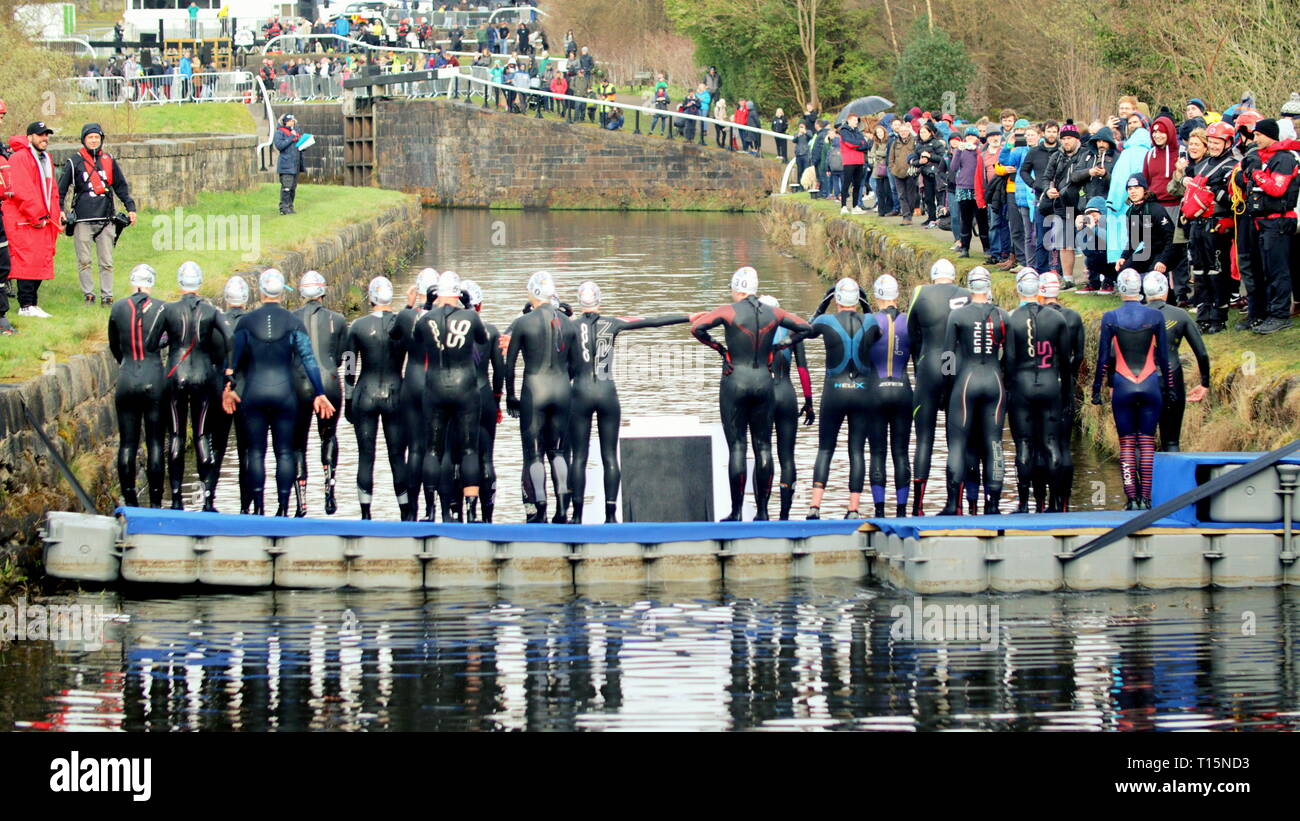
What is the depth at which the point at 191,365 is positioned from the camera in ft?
48.2

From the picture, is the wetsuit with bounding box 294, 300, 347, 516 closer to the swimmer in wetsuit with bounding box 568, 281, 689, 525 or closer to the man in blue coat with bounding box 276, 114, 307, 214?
the swimmer in wetsuit with bounding box 568, 281, 689, 525

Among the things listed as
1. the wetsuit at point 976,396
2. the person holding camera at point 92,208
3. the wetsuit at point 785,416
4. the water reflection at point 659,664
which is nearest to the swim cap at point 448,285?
the water reflection at point 659,664

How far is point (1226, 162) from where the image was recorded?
17.3 m

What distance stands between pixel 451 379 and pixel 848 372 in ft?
10.1

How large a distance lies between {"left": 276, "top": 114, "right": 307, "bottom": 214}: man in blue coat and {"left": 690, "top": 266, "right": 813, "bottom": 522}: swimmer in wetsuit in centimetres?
1904

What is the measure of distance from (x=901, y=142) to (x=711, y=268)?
306 inches

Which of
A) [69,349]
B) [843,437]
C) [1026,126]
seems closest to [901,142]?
[1026,126]

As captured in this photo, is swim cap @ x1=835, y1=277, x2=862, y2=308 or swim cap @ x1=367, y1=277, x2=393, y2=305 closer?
swim cap @ x1=835, y1=277, x2=862, y2=308

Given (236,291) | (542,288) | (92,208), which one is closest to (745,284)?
(542,288)

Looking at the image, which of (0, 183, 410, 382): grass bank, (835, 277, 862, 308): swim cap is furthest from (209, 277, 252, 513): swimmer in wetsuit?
(835, 277, 862, 308): swim cap

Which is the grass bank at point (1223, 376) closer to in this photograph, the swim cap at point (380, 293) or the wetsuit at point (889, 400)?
the wetsuit at point (889, 400)

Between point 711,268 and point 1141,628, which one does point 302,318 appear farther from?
point 711,268

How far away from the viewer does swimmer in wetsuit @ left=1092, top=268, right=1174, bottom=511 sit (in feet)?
48.0

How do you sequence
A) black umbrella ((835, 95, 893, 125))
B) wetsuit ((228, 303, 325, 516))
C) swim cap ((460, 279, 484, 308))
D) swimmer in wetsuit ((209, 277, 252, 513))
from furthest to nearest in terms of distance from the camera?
1. black umbrella ((835, 95, 893, 125))
2. swim cap ((460, 279, 484, 308))
3. swimmer in wetsuit ((209, 277, 252, 513))
4. wetsuit ((228, 303, 325, 516))
